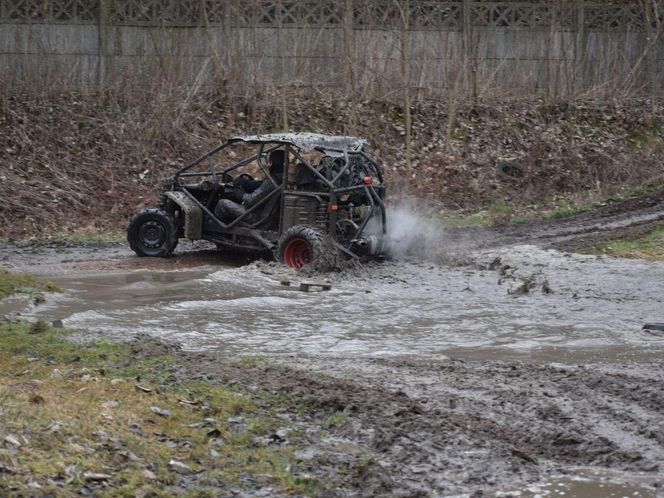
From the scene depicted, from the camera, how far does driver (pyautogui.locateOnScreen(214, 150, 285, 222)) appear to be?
623 inches

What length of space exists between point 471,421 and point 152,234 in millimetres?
9694

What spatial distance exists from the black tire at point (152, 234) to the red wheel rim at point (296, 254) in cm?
209

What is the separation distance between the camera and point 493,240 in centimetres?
1845

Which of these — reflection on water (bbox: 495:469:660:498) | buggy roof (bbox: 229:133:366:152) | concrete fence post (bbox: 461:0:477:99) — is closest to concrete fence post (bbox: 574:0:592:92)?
concrete fence post (bbox: 461:0:477:99)

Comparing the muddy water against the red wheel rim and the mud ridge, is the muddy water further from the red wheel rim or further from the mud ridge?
the mud ridge

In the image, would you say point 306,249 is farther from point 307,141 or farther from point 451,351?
point 451,351

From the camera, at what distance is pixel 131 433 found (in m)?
6.87

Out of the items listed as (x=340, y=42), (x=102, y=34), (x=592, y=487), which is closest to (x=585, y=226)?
(x=340, y=42)

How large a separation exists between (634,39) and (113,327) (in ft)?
63.3

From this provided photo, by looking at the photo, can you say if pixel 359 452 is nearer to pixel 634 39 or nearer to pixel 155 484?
pixel 155 484

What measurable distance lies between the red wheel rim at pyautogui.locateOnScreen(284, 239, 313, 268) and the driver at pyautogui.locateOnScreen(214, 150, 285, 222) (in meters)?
0.93

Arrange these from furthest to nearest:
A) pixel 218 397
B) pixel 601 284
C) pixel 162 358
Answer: pixel 601 284
pixel 162 358
pixel 218 397

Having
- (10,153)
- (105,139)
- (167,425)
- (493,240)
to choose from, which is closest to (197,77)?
(105,139)

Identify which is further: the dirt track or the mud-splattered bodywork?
the mud-splattered bodywork
